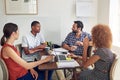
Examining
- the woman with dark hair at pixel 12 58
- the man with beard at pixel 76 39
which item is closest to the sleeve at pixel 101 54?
the woman with dark hair at pixel 12 58

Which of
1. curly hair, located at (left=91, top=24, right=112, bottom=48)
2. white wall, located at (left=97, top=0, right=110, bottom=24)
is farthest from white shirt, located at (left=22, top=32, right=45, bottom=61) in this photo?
white wall, located at (left=97, top=0, right=110, bottom=24)

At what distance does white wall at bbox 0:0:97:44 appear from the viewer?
425 cm

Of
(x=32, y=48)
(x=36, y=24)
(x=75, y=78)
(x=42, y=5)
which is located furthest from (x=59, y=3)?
(x=75, y=78)

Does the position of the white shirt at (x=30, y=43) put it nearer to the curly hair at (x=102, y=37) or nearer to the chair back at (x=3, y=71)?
the chair back at (x=3, y=71)

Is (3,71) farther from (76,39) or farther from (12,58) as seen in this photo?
(76,39)

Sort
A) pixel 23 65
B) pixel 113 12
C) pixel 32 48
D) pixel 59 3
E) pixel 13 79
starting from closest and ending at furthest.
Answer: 1. pixel 23 65
2. pixel 13 79
3. pixel 32 48
4. pixel 113 12
5. pixel 59 3

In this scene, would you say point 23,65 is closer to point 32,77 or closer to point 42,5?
point 32,77

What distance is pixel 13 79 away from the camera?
7.37 feet

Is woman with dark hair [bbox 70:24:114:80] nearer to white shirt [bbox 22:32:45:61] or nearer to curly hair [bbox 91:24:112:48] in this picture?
curly hair [bbox 91:24:112:48]

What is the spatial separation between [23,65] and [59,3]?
2.50 metres

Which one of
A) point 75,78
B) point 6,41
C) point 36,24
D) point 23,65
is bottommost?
point 75,78

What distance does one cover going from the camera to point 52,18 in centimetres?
431

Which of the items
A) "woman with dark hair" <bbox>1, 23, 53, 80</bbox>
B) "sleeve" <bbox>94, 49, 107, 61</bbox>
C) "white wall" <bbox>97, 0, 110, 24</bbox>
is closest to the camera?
"woman with dark hair" <bbox>1, 23, 53, 80</bbox>

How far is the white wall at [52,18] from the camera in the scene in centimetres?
425
